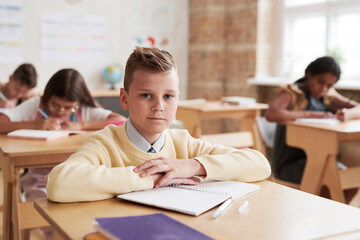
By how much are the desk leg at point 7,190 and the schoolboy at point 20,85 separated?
154 centimetres

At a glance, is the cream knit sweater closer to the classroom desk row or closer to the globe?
the classroom desk row

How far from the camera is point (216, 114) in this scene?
3840mm

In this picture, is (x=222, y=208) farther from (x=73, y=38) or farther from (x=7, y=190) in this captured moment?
(x=73, y=38)

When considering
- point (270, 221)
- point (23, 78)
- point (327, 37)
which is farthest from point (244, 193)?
point (327, 37)

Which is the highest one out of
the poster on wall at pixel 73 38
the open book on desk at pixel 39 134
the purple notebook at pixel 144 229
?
the poster on wall at pixel 73 38

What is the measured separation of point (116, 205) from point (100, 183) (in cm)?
7

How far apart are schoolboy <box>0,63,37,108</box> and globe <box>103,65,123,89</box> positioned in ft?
5.95

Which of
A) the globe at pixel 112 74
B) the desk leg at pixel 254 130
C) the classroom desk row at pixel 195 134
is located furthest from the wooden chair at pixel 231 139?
the globe at pixel 112 74

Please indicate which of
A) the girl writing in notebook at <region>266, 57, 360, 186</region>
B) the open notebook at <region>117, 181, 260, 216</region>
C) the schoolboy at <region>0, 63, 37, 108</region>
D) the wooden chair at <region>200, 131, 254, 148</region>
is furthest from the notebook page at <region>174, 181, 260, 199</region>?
the schoolboy at <region>0, 63, 37, 108</region>

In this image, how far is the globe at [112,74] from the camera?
5.36 meters

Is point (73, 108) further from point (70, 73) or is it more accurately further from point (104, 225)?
point (104, 225)

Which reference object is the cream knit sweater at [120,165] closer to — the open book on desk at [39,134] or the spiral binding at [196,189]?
the spiral binding at [196,189]

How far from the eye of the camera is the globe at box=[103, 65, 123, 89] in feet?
17.6

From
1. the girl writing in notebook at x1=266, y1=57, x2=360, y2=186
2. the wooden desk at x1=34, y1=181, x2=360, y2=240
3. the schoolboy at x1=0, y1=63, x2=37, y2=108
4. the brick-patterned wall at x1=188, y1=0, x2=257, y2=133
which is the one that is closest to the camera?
the wooden desk at x1=34, y1=181, x2=360, y2=240
